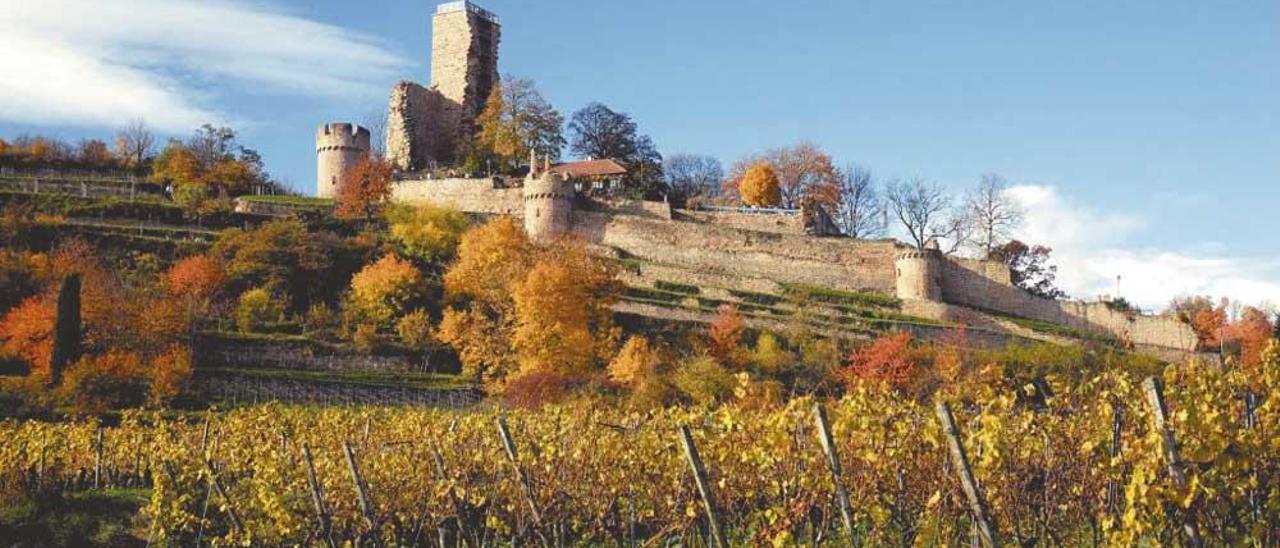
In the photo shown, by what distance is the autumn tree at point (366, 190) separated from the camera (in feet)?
177

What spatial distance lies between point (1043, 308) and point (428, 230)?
84.0ft

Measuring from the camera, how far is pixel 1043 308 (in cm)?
4947

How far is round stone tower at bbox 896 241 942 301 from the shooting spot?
Result: 157 feet

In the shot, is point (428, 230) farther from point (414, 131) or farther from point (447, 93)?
point (447, 93)

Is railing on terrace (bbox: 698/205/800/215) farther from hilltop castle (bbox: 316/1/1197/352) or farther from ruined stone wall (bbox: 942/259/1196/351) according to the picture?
ruined stone wall (bbox: 942/259/1196/351)

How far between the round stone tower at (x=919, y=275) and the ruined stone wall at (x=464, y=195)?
1702cm

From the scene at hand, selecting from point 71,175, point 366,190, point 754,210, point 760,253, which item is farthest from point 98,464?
point 71,175

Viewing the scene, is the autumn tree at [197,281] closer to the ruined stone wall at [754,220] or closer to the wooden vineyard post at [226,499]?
the ruined stone wall at [754,220]

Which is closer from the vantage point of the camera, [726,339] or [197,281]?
[726,339]

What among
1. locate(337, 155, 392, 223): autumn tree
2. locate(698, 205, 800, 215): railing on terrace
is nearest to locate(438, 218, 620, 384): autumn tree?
locate(337, 155, 392, 223): autumn tree

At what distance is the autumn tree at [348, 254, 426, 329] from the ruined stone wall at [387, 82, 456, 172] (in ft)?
60.1

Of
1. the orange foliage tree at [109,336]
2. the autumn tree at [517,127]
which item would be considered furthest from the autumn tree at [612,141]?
the orange foliage tree at [109,336]

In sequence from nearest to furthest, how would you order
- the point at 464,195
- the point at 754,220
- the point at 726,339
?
the point at 726,339 → the point at 754,220 → the point at 464,195

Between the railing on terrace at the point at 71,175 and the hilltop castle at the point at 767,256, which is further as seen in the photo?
the railing on terrace at the point at 71,175
